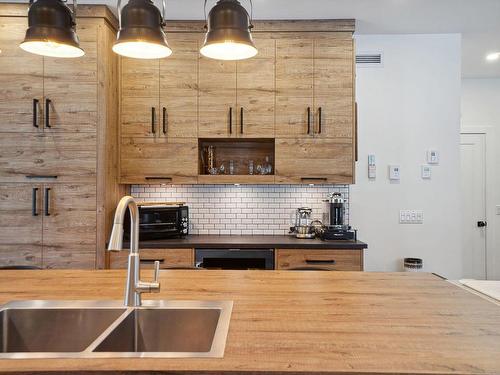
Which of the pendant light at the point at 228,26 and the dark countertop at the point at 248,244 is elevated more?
the pendant light at the point at 228,26

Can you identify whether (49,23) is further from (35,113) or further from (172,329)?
(35,113)

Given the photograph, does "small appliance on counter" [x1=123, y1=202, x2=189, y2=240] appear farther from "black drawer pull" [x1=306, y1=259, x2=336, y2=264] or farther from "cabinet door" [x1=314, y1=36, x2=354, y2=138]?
"cabinet door" [x1=314, y1=36, x2=354, y2=138]

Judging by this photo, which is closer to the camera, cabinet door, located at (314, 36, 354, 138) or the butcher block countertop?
the butcher block countertop

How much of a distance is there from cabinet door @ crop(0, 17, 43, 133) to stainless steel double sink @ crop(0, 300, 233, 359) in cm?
216

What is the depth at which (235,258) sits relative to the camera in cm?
303

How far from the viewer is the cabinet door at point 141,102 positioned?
3316 mm

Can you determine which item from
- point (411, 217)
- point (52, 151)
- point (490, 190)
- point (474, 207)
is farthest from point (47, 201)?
point (490, 190)

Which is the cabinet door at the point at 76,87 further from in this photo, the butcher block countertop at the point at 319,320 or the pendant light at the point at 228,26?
the pendant light at the point at 228,26

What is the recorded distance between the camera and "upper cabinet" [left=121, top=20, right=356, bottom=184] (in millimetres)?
3299

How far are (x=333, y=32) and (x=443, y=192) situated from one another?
1.82 m

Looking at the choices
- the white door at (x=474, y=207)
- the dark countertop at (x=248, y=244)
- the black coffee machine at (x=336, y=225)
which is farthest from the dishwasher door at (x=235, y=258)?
the white door at (x=474, y=207)

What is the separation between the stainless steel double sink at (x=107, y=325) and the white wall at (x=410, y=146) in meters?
2.66

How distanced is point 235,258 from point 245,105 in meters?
1.31

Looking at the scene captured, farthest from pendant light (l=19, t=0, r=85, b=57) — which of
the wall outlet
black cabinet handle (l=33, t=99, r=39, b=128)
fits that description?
the wall outlet
